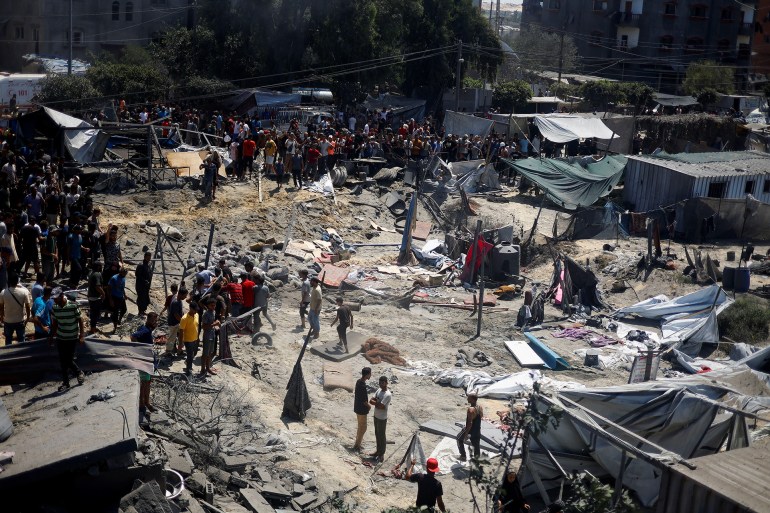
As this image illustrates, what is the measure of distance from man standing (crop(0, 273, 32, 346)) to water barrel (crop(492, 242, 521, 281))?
11.9 metres

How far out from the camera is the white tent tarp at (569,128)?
109 ft

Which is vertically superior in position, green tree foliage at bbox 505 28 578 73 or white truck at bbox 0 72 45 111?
green tree foliage at bbox 505 28 578 73

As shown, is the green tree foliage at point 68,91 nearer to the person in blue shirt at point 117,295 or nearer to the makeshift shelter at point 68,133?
the makeshift shelter at point 68,133

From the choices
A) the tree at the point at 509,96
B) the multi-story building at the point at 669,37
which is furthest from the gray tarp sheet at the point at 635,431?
the multi-story building at the point at 669,37

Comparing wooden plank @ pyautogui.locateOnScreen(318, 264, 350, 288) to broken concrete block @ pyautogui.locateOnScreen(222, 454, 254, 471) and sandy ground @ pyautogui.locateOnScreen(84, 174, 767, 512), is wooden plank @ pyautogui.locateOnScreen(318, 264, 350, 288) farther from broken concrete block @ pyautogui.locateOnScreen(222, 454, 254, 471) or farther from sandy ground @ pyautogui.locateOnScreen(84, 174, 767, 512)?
broken concrete block @ pyautogui.locateOnScreen(222, 454, 254, 471)

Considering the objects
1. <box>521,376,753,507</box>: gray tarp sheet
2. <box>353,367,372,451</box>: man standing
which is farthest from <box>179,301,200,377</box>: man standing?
<box>521,376,753,507</box>: gray tarp sheet

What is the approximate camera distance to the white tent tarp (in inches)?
1305

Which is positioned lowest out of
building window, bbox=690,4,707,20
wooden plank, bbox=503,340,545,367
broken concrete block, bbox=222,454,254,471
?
wooden plank, bbox=503,340,545,367

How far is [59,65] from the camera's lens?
44375mm

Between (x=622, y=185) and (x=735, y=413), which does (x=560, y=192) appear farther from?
(x=735, y=413)

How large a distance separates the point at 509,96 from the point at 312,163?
20.4m

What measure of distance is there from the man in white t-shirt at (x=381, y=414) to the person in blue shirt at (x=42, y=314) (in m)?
4.63

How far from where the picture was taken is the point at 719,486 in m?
9.09

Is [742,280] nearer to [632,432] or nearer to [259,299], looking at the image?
[632,432]
